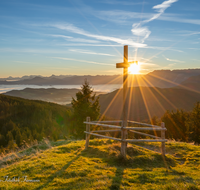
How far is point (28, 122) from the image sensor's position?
50.8 m

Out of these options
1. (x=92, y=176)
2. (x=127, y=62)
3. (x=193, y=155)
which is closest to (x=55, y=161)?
(x=92, y=176)

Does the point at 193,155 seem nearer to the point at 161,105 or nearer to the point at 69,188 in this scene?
the point at 69,188

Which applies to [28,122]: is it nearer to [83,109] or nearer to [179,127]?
[83,109]

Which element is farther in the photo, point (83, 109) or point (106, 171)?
point (83, 109)

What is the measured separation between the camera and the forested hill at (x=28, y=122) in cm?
4084

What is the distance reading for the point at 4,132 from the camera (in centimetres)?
4459

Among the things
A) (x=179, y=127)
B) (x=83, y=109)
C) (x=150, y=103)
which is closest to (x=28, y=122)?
(x=83, y=109)

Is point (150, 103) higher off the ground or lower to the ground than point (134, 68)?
lower

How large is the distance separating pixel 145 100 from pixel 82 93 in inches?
5629

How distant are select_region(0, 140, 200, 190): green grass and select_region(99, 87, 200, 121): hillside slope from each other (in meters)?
118

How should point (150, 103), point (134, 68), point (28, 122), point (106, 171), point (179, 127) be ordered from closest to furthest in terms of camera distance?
point (106, 171)
point (134, 68)
point (179, 127)
point (28, 122)
point (150, 103)

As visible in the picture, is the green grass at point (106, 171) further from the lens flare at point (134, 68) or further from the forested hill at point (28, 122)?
the forested hill at point (28, 122)

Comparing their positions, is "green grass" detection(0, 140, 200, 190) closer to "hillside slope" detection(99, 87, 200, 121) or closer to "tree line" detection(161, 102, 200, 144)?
"tree line" detection(161, 102, 200, 144)

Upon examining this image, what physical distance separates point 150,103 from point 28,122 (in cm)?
12385
